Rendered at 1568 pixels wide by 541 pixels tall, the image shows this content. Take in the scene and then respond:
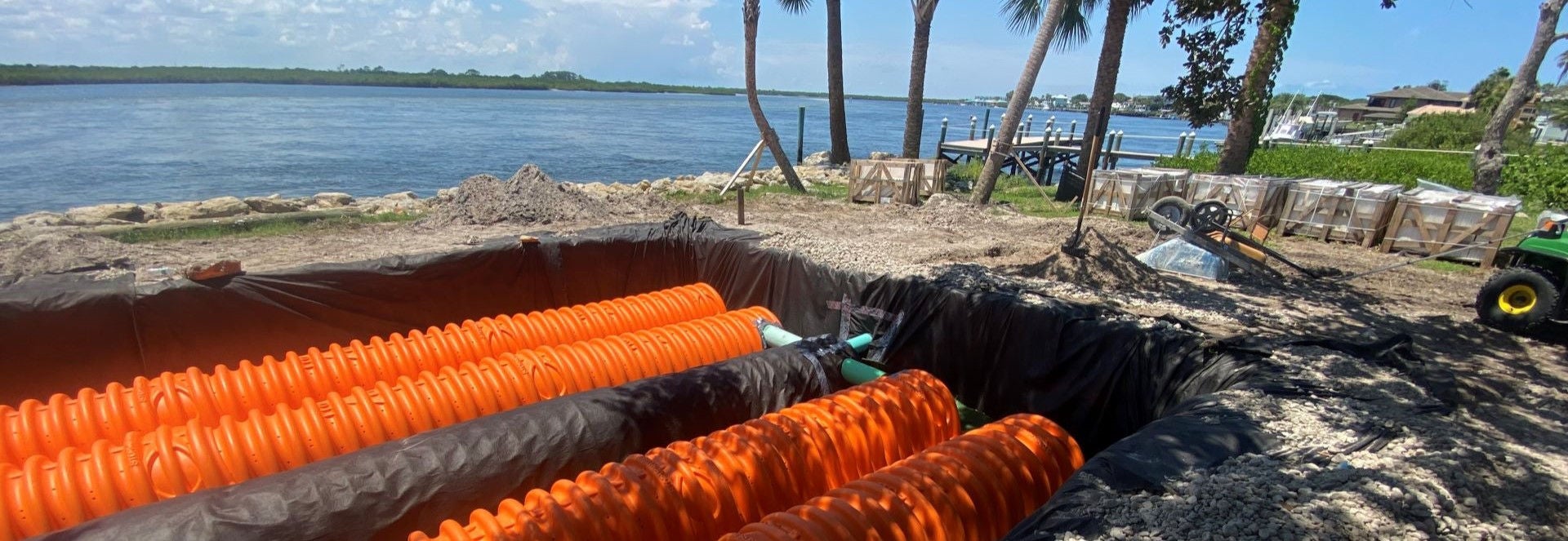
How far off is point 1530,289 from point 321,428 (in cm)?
1249

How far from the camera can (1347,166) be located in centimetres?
2125

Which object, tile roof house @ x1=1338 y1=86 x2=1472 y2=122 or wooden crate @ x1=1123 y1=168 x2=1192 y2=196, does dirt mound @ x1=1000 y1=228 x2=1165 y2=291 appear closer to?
wooden crate @ x1=1123 y1=168 x2=1192 y2=196

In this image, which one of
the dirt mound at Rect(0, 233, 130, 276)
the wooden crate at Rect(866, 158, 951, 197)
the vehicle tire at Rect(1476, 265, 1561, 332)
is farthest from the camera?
the wooden crate at Rect(866, 158, 951, 197)

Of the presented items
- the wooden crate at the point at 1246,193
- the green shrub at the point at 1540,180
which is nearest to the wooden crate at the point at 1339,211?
the wooden crate at the point at 1246,193

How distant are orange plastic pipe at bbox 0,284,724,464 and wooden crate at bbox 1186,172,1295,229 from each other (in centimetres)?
1221

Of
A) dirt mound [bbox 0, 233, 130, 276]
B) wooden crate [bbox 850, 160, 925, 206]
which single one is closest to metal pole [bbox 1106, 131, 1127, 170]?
wooden crate [bbox 850, 160, 925, 206]

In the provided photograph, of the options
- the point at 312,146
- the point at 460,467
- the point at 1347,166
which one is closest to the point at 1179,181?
the point at 1347,166

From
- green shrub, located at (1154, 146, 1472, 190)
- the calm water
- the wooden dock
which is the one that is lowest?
the calm water

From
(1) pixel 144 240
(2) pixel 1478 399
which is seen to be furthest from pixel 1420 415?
(1) pixel 144 240

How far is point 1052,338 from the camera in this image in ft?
23.0

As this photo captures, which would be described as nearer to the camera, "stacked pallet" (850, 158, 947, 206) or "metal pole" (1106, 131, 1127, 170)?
"stacked pallet" (850, 158, 947, 206)

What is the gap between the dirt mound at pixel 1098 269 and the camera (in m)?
9.38

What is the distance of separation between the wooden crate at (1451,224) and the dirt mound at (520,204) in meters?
14.7

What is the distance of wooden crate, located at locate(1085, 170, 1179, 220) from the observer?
1588 centimetres
